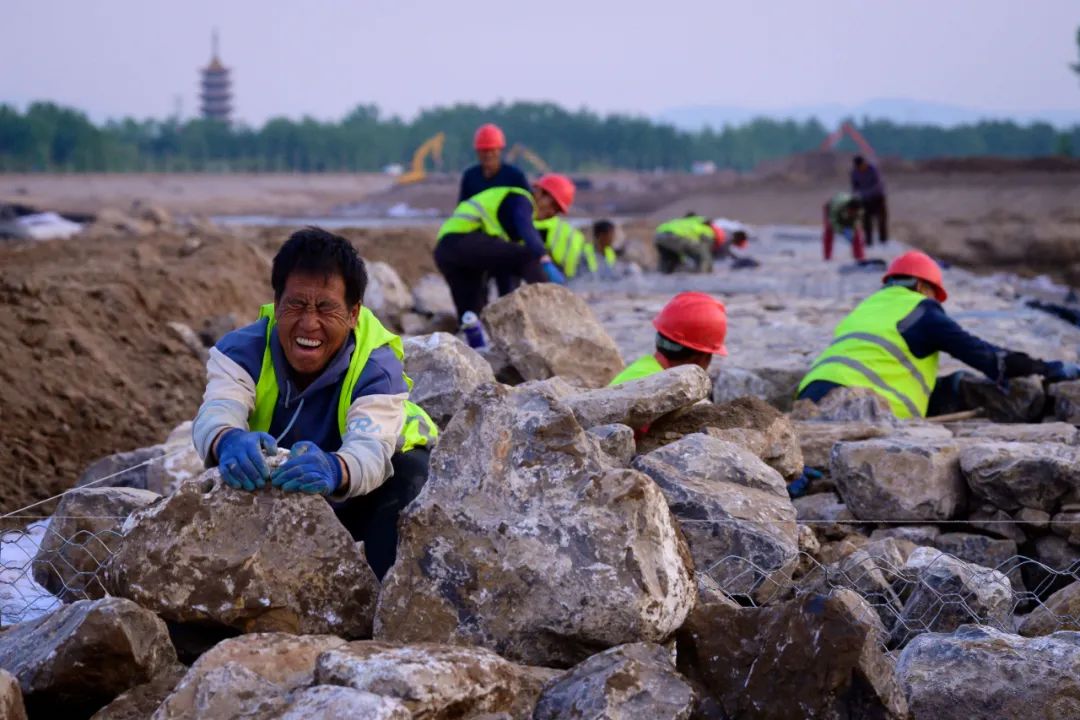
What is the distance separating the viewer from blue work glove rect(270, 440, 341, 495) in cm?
321

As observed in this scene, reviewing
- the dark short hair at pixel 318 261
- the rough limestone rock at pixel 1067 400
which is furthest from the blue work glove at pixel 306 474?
the rough limestone rock at pixel 1067 400

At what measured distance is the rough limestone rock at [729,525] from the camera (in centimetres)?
385

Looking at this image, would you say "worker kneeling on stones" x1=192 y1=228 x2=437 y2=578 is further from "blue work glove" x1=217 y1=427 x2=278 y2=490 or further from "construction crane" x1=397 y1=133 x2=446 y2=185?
"construction crane" x1=397 y1=133 x2=446 y2=185

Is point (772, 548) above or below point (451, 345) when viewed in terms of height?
below

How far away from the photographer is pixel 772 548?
3.86 metres

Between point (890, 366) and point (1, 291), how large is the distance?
19.1 feet

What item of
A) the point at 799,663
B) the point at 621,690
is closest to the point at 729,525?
the point at 799,663

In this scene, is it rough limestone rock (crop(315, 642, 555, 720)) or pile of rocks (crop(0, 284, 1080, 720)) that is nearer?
rough limestone rock (crop(315, 642, 555, 720))

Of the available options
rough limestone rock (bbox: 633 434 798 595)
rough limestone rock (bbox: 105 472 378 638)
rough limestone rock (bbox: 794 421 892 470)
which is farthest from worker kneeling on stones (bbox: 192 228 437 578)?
rough limestone rock (bbox: 794 421 892 470)

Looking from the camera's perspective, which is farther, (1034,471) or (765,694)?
(1034,471)

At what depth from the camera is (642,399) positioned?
4.52 meters

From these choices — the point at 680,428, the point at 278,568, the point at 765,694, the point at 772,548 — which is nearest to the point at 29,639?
the point at 278,568

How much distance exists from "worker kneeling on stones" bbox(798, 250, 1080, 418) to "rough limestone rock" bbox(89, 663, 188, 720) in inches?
159

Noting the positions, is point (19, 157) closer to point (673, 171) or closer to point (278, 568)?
point (673, 171)
